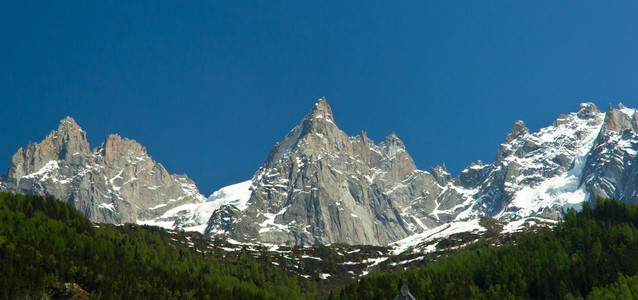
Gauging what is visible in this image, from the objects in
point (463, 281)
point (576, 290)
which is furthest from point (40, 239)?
point (576, 290)

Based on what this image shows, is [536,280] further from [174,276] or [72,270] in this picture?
[72,270]

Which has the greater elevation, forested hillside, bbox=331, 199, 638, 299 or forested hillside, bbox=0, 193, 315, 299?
forested hillside, bbox=0, 193, 315, 299

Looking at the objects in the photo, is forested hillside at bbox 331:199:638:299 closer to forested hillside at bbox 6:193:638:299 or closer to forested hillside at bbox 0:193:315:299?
forested hillside at bbox 6:193:638:299

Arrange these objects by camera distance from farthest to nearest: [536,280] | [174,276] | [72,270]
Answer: [174,276] < [536,280] < [72,270]

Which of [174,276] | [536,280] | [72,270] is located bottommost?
[536,280]

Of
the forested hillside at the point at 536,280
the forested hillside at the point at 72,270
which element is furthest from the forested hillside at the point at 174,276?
the forested hillside at the point at 536,280

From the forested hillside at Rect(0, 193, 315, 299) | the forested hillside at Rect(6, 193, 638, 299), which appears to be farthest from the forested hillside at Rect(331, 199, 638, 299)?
the forested hillside at Rect(0, 193, 315, 299)

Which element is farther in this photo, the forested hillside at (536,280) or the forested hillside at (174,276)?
the forested hillside at (536,280)

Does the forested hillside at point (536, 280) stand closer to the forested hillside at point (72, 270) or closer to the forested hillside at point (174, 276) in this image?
the forested hillside at point (174, 276)

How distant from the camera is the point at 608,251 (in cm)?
19925

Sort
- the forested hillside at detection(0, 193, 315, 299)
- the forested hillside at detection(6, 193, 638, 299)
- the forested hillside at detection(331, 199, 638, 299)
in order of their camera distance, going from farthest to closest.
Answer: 1. the forested hillside at detection(331, 199, 638, 299)
2. the forested hillside at detection(6, 193, 638, 299)
3. the forested hillside at detection(0, 193, 315, 299)

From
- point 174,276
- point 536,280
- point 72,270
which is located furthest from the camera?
point 174,276

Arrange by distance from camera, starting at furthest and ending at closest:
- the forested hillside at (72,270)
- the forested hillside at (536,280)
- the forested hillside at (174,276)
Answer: the forested hillside at (536,280)
the forested hillside at (174,276)
the forested hillside at (72,270)

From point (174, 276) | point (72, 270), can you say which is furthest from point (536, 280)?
point (72, 270)
